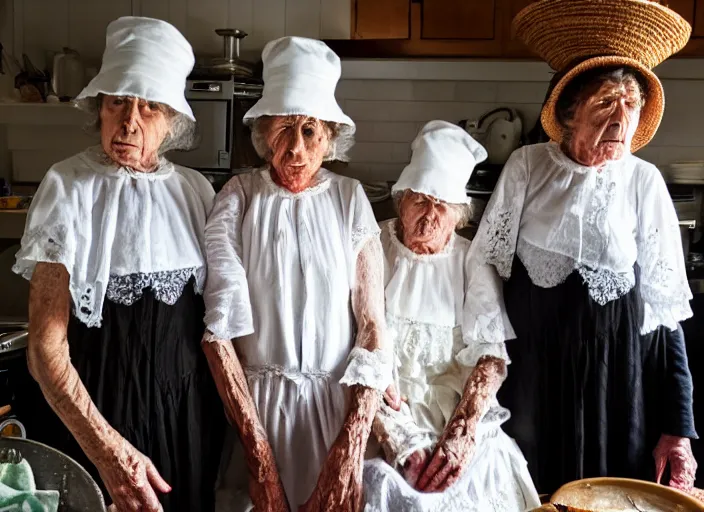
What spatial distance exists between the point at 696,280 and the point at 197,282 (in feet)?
7.71

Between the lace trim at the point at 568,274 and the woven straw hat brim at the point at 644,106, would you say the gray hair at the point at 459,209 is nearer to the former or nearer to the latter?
the lace trim at the point at 568,274

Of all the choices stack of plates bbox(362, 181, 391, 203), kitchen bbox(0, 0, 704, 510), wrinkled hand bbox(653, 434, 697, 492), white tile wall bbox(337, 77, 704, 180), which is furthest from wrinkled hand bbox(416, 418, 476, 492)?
white tile wall bbox(337, 77, 704, 180)

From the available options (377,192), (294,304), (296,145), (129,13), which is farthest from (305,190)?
(129,13)

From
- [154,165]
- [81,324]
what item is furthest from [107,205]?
[81,324]

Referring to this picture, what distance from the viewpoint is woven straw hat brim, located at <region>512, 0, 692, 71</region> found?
1618 mm

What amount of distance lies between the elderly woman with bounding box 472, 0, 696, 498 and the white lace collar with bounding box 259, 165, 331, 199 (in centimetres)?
45

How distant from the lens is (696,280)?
9.67 feet

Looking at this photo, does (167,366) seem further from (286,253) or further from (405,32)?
(405,32)

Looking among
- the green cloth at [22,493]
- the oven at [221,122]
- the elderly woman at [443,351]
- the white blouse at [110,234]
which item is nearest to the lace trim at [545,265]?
the elderly woman at [443,351]

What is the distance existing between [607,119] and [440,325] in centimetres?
68

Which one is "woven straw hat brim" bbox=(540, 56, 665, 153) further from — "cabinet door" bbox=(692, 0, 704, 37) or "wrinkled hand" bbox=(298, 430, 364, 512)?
"cabinet door" bbox=(692, 0, 704, 37)

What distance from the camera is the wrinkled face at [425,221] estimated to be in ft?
5.81

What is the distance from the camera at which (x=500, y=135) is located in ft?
11.1

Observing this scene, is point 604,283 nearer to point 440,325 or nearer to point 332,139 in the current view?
point 440,325
